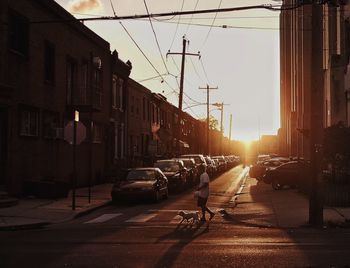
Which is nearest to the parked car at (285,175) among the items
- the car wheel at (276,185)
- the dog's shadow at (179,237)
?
the car wheel at (276,185)

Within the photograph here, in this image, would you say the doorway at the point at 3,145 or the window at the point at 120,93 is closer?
the doorway at the point at 3,145

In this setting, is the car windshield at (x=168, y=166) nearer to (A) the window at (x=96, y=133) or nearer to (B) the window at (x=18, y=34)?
(A) the window at (x=96, y=133)

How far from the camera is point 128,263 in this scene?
32.9 ft

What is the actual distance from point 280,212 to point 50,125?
11935mm

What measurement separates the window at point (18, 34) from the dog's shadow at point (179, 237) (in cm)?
1075

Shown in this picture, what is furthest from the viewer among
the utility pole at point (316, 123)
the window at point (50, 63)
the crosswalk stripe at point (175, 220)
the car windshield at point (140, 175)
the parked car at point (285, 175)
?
the parked car at point (285, 175)

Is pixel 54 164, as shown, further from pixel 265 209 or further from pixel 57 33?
pixel 265 209

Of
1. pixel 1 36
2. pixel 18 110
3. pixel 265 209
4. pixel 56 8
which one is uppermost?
pixel 56 8

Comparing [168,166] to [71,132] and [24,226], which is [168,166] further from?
[24,226]

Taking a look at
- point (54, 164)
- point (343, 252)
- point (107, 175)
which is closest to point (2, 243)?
point (343, 252)

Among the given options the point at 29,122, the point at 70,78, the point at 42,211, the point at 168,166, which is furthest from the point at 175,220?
the point at 70,78

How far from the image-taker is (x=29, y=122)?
80.6 ft

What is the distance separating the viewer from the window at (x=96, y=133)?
1357 inches

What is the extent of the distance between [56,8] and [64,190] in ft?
27.7
